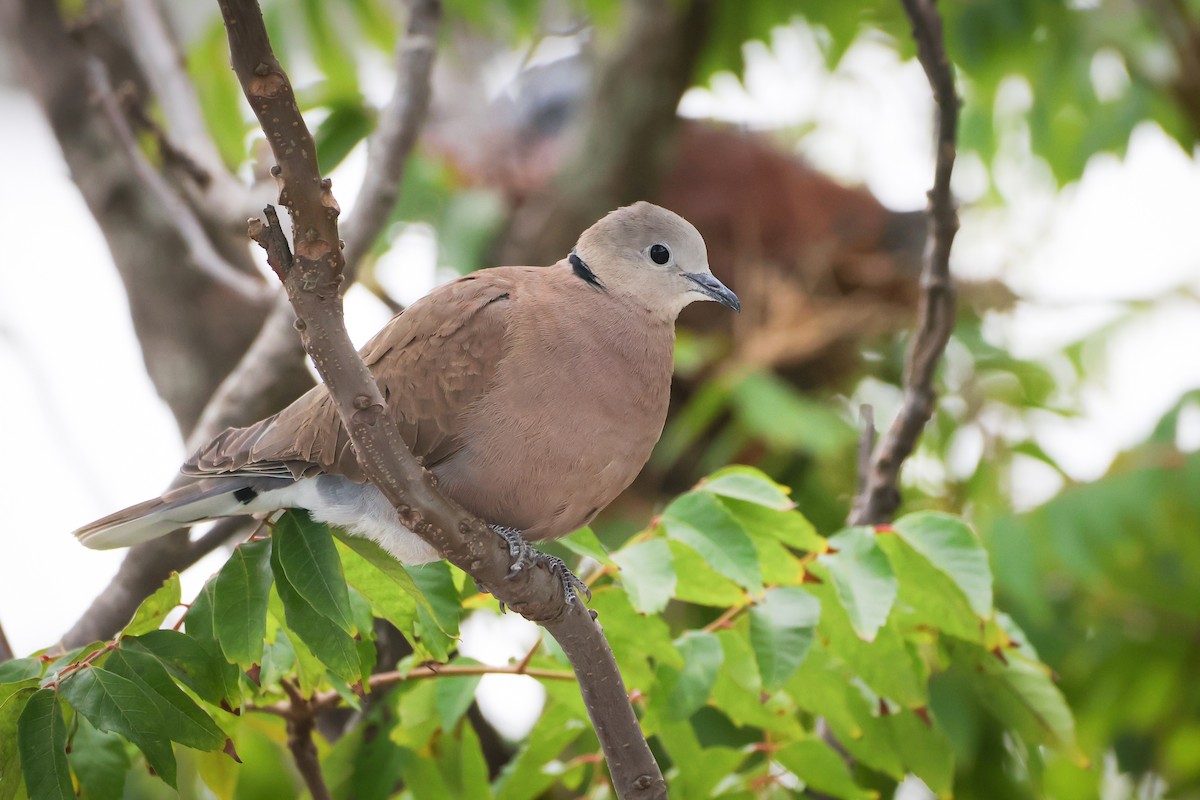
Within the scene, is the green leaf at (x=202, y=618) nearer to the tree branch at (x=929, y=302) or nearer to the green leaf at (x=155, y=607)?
→ the green leaf at (x=155, y=607)

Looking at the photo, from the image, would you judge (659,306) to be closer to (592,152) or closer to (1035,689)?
(1035,689)

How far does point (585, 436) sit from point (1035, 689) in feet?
3.15

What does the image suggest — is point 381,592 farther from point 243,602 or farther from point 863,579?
point 863,579

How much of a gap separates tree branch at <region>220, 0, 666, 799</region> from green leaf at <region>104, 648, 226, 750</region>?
418 millimetres

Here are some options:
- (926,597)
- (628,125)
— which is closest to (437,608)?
(926,597)

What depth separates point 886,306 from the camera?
4.57m

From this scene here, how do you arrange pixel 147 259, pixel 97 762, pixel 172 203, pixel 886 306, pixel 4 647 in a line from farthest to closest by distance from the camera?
pixel 886 306 → pixel 147 259 → pixel 172 203 → pixel 4 647 → pixel 97 762

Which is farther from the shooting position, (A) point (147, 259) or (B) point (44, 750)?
(A) point (147, 259)

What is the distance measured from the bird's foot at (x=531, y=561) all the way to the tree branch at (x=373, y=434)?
0.6 inches

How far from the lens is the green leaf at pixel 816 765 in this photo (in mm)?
2025

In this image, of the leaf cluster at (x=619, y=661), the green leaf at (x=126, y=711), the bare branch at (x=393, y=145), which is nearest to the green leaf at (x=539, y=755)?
the leaf cluster at (x=619, y=661)

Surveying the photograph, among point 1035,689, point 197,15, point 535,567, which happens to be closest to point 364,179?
point 535,567

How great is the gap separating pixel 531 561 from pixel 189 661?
514 mm

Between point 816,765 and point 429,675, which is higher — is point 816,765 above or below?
below
